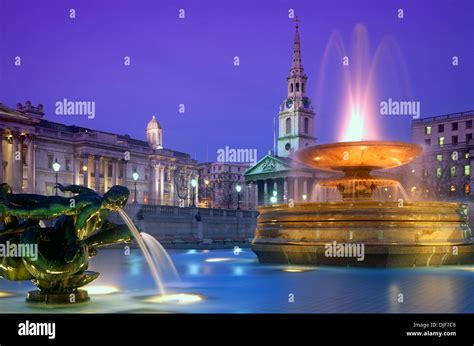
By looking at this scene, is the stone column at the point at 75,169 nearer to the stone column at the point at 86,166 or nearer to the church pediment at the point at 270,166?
the stone column at the point at 86,166

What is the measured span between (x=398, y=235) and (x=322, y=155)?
431cm

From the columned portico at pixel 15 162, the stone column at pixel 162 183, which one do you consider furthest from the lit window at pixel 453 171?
the columned portico at pixel 15 162

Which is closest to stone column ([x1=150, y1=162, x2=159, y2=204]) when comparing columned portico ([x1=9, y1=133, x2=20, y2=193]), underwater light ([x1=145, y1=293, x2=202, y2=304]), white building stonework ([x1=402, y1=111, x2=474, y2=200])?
columned portico ([x1=9, y1=133, x2=20, y2=193])

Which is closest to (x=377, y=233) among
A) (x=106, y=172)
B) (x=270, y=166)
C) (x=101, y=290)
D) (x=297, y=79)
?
(x=101, y=290)

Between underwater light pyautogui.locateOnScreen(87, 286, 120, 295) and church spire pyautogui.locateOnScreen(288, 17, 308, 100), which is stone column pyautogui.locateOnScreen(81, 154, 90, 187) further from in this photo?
underwater light pyautogui.locateOnScreen(87, 286, 120, 295)

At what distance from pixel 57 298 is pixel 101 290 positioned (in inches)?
72.9

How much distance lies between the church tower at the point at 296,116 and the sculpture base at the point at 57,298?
113m

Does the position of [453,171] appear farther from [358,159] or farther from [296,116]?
[358,159]

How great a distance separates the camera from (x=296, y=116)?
4936 inches

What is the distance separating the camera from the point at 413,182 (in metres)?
89.4

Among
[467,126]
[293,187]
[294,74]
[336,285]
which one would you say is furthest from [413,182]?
[336,285]

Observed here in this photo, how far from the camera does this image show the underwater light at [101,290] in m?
10.4

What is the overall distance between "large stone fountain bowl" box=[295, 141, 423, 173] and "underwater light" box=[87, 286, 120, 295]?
9063mm
